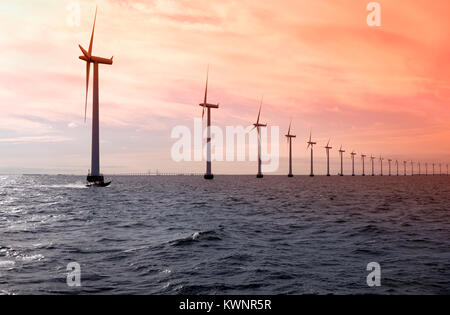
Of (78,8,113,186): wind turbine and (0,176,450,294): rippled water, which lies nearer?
(0,176,450,294): rippled water

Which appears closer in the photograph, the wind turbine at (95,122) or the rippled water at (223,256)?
the rippled water at (223,256)

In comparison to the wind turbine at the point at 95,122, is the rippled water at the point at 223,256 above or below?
below

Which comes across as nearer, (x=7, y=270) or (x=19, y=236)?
(x=7, y=270)

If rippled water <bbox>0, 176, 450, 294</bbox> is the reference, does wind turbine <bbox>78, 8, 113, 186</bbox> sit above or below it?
above

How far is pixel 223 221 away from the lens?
39.1m

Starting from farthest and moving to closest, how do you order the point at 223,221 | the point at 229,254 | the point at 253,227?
the point at 223,221
the point at 253,227
the point at 229,254

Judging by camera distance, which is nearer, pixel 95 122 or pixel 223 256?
pixel 223 256

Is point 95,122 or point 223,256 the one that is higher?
point 95,122

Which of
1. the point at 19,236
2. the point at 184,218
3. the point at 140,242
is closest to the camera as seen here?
the point at 140,242
